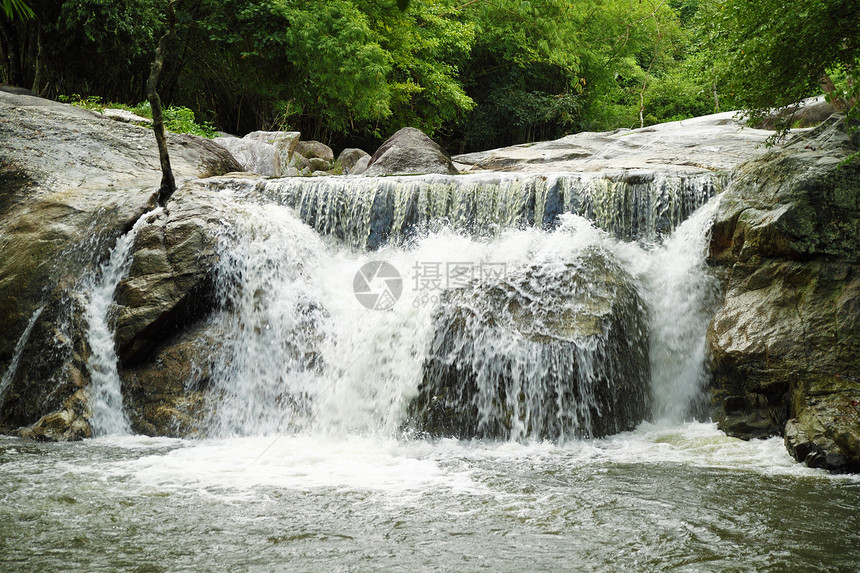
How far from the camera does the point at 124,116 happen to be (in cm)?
1208

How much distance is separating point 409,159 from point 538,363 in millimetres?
6733

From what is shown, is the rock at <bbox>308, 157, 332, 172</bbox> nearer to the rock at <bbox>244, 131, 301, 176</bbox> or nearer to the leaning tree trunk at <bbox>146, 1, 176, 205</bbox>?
the rock at <bbox>244, 131, 301, 176</bbox>

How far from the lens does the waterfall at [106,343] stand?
6766 millimetres

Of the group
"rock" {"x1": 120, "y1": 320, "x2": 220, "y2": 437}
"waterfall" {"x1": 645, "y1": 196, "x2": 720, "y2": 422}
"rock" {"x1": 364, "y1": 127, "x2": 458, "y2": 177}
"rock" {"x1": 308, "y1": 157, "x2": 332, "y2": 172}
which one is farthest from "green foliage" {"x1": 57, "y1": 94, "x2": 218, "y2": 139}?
"waterfall" {"x1": 645, "y1": 196, "x2": 720, "y2": 422}

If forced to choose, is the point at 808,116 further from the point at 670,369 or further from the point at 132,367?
the point at 132,367

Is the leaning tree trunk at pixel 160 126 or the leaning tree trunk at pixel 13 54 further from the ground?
the leaning tree trunk at pixel 13 54

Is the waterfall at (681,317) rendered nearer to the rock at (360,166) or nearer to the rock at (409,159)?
the rock at (409,159)

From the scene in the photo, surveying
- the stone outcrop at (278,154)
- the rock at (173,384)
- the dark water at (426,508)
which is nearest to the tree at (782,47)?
the dark water at (426,508)

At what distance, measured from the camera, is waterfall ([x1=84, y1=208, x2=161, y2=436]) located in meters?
6.77

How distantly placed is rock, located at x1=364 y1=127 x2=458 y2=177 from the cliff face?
248 inches

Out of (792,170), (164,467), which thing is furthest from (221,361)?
(792,170)

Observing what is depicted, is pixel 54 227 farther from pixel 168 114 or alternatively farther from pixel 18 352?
pixel 168 114

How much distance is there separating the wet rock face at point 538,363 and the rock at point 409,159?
5541 mm

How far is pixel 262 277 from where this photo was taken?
7.85 meters
